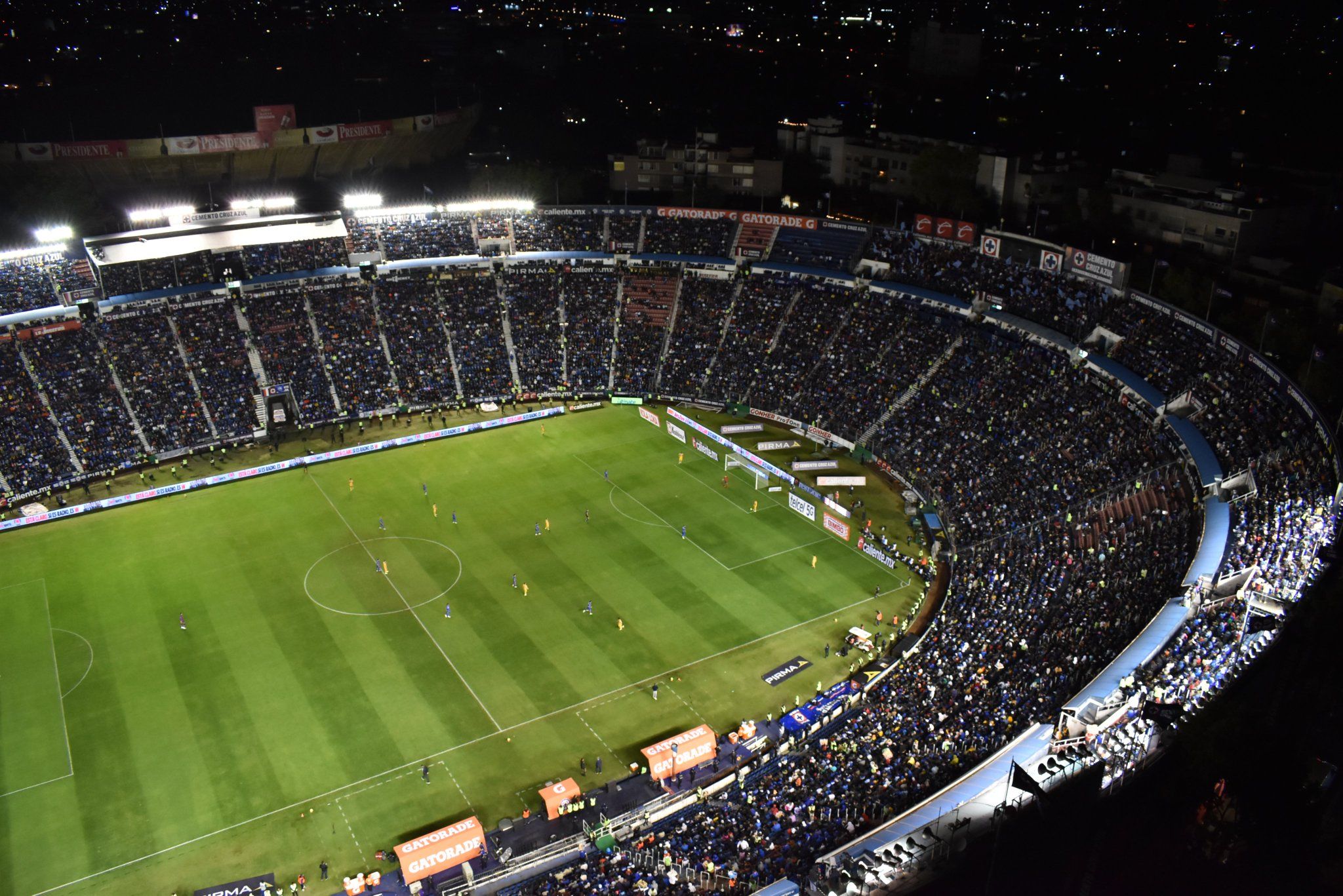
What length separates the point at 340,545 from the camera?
54344mm

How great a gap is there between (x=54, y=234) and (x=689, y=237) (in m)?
45.1

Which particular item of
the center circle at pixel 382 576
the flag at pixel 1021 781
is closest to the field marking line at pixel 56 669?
the center circle at pixel 382 576

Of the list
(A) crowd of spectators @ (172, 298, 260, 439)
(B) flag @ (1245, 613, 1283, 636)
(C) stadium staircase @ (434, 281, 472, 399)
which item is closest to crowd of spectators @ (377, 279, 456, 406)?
(C) stadium staircase @ (434, 281, 472, 399)

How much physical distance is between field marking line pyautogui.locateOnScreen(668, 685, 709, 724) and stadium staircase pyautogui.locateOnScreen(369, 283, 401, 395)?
124 ft

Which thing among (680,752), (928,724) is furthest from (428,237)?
(928,724)

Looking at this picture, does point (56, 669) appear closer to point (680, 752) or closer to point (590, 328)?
point (680, 752)

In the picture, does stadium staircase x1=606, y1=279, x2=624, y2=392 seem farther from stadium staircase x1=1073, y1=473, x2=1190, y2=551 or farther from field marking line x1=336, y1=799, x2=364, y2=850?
field marking line x1=336, y1=799, x2=364, y2=850

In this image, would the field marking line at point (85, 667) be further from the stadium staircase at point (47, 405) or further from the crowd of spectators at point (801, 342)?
the crowd of spectators at point (801, 342)

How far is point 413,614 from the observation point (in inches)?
1895

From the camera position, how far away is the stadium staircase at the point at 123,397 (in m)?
64.2

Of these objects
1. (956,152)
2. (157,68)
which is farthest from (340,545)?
(157,68)

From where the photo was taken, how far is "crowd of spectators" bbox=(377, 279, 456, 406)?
72.2 meters

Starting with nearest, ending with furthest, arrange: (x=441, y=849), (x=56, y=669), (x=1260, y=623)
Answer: (x=441, y=849) → (x=1260, y=623) → (x=56, y=669)

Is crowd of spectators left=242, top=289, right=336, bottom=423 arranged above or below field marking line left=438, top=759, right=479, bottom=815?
above
